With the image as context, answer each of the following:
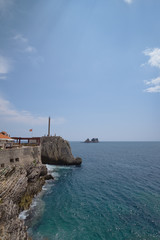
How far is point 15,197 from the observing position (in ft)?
70.3

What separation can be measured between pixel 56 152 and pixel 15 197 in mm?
33099

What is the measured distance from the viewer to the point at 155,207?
22.4 metres

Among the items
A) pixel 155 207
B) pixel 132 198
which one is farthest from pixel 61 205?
pixel 155 207

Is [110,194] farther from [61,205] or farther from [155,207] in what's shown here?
[61,205]

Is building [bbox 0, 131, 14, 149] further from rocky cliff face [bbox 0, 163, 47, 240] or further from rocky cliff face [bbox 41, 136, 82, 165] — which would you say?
rocky cliff face [bbox 41, 136, 82, 165]

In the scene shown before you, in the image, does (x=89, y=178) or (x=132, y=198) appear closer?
(x=132, y=198)

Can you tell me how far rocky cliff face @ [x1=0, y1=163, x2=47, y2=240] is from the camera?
15104 mm

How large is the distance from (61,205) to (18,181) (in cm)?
915

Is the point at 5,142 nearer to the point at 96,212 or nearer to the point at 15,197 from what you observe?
the point at 15,197

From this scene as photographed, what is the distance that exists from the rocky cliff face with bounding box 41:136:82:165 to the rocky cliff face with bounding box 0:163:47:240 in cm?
1886

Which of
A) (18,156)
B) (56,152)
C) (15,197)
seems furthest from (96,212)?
(56,152)

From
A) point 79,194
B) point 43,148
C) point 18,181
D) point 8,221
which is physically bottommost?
point 79,194

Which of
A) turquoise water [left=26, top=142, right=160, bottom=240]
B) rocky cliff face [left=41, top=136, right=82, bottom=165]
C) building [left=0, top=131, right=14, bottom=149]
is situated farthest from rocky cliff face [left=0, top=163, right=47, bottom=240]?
rocky cliff face [left=41, top=136, right=82, bottom=165]

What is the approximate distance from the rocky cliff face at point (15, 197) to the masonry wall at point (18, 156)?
198 centimetres
